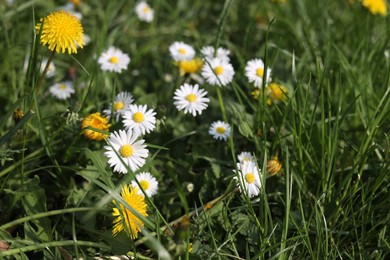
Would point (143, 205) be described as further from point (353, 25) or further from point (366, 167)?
point (353, 25)

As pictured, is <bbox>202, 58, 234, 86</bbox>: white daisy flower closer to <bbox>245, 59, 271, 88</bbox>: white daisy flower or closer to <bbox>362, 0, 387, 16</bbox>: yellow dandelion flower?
<bbox>245, 59, 271, 88</bbox>: white daisy flower

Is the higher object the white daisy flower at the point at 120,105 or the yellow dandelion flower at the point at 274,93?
the yellow dandelion flower at the point at 274,93

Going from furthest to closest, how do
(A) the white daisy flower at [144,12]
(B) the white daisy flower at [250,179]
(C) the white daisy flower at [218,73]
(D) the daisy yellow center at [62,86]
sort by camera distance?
1. (A) the white daisy flower at [144,12]
2. (D) the daisy yellow center at [62,86]
3. (C) the white daisy flower at [218,73]
4. (B) the white daisy flower at [250,179]

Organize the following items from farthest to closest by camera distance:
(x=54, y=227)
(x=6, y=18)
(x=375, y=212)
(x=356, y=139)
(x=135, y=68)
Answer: (x=135, y=68)
(x=6, y=18)
(x=356, y=139)
(x=375, y=212)
(x=54, y=227)

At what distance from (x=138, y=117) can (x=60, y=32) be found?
38 centimetres

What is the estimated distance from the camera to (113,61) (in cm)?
215

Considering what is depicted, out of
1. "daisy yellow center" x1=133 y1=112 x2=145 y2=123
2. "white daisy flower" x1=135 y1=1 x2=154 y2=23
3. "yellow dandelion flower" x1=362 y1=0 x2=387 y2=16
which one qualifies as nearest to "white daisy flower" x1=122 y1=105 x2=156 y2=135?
"daisy yellow center" x1=133 y1=112 x2=145 y2=123

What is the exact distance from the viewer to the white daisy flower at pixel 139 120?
1715 mm

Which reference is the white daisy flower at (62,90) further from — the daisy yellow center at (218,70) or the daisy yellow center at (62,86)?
the daisy yellow center at (218,70)

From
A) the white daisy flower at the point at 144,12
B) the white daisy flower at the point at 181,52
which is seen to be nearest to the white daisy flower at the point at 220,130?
the white daisy flower at the point at 181,52

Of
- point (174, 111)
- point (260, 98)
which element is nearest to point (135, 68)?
point (174, 111)

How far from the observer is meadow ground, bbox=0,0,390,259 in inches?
58.6

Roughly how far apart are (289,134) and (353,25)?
1.20 m

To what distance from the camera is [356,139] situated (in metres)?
1.99
